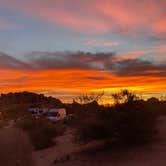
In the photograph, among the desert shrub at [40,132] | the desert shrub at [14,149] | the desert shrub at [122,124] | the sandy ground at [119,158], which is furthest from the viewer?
the desert shrub at [40,132]

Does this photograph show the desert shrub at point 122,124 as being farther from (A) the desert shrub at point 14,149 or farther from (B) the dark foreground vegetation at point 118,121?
(A) the desert shrub at point 14,149

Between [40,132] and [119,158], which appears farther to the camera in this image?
[40,132]

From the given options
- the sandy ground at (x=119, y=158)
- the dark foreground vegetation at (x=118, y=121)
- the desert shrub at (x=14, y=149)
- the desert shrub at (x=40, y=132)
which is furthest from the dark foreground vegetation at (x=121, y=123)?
the desert shrub at (x=14, y=149)

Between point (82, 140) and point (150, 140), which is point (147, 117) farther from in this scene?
point (82, 140)

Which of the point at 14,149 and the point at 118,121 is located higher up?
the point at 118,121

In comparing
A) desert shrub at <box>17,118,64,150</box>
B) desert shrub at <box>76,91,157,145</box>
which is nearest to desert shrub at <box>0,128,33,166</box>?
desert shrub at <box>76,91,157,145</box>

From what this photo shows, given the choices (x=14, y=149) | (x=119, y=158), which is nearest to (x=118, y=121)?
(x=119, y=158)

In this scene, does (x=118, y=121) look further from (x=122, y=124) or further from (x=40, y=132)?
(x=40, y=132)

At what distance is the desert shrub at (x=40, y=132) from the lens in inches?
1121

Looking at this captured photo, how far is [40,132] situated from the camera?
30.3m

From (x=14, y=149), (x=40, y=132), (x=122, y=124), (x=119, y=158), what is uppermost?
(x=122, y=124)

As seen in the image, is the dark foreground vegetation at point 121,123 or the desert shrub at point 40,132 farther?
the desert shrub at point 40,132

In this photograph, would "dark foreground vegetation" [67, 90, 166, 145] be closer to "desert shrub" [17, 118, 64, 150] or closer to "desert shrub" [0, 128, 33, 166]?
"desert shrub" [17, 118, 64, 150]

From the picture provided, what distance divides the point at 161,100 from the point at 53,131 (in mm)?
14306
